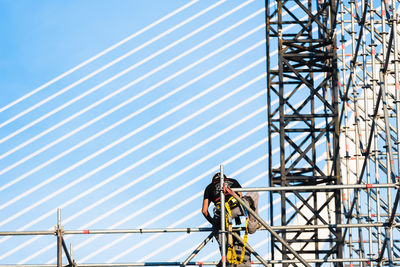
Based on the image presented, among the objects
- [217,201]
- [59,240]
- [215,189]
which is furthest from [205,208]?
[59,240]

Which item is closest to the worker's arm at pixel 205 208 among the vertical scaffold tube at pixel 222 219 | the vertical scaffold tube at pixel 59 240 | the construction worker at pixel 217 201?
the construction worker at pixel 217 201

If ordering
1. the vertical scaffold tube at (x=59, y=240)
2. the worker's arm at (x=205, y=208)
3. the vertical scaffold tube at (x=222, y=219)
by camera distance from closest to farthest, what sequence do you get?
1. the vertical scaffold tube at (x=222, y=219)
2. the worker's arm at (x=205, y=208)
3. the vertical scaffold tube at (x=59, y=240)

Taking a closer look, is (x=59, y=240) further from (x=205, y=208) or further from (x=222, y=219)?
(x=222, y=219)

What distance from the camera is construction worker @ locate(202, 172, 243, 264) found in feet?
49.6

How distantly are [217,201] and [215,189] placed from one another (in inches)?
7.1

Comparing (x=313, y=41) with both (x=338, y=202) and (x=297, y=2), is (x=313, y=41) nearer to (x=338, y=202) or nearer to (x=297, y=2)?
(x=297, y=2)

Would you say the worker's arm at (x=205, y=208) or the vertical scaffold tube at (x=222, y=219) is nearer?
the vertical scaffold tube at (x=222, y=219)

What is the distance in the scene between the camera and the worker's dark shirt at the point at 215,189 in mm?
15117

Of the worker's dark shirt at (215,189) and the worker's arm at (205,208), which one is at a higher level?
the worker's dark shirt at (215,189)

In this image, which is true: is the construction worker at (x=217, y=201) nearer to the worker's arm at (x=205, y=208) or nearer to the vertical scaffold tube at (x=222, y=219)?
the worker's arm at (x=205, y=208)

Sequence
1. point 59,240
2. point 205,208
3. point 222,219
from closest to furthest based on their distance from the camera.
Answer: point 222,219 → point 205,208 → point 59,240

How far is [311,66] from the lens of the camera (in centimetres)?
2416

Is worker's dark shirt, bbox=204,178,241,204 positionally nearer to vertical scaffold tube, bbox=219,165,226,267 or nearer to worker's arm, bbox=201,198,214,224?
worker's arm, bbox=201,198,214,224

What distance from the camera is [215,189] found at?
15.2m
